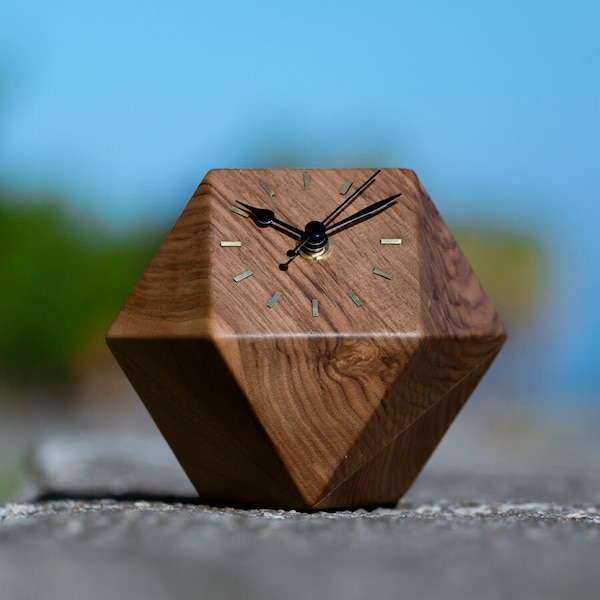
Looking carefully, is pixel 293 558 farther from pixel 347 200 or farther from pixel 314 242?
pixel 347 200

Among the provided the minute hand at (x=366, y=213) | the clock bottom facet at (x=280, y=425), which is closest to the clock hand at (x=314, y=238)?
the minute hand at (x=366, y=213)

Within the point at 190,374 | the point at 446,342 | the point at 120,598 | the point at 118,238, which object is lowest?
the point at 118,238

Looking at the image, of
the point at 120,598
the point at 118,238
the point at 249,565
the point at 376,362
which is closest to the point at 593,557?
the point at 249,565

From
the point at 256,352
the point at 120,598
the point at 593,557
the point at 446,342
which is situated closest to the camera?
the point at 120,598

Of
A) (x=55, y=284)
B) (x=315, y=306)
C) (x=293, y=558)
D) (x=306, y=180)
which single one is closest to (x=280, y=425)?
(x=315, y=306)

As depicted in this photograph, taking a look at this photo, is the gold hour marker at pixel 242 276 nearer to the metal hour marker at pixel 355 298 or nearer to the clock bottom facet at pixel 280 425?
the clock bottom facet at pixel 280 425

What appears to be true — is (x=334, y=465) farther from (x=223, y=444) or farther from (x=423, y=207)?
(x=423, y=207)

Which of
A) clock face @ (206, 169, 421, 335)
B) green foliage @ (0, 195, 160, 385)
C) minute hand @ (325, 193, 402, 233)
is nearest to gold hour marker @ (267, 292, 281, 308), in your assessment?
clock face @ (206, 169, 421, 335)
